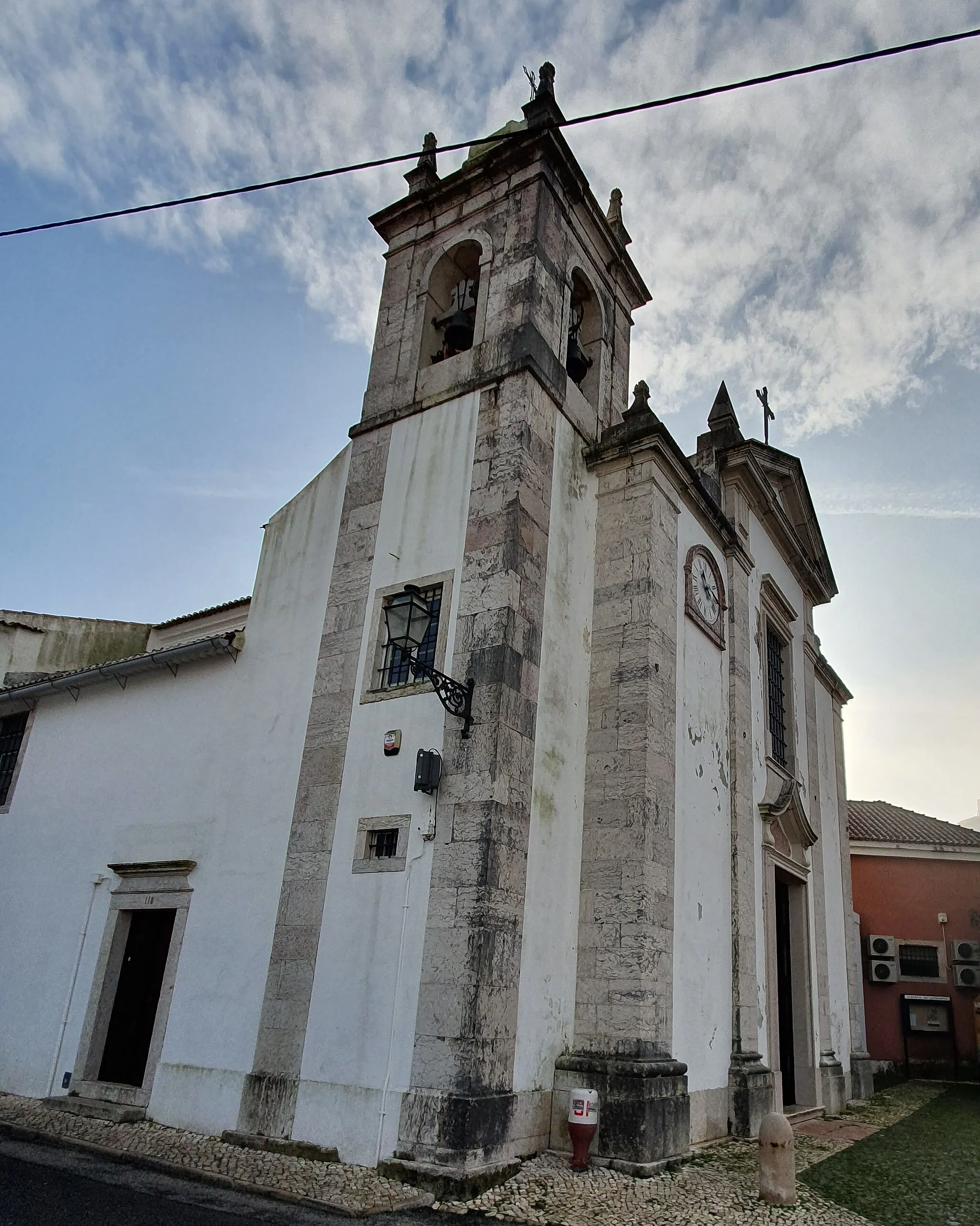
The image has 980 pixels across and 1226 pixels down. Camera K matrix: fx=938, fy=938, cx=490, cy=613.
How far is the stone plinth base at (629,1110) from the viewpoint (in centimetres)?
741

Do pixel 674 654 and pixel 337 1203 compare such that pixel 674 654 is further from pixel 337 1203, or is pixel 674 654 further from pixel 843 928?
pixel 843 928

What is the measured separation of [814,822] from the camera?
14.1 meters

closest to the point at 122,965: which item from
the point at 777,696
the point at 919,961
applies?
the point at 777,696

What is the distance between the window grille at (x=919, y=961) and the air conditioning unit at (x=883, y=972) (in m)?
0.19

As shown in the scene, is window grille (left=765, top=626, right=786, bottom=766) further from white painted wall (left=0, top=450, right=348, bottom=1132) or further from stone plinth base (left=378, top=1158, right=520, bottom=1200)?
stone plinth base (left=378, top=1158, right=520, bottom=1200)

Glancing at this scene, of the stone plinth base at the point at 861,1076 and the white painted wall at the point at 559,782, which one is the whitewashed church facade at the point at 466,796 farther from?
the stone plinth base at the point at 861,1076

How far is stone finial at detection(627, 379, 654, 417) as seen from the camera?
406 inches

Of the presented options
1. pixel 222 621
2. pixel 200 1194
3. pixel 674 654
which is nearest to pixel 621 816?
pixel 674 654

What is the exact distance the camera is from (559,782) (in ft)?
28.2

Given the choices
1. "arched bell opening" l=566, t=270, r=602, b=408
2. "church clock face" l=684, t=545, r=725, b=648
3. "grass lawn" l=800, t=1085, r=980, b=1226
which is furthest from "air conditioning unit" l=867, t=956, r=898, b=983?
"arched bell opening" l=566, t=270, r=602, b=408

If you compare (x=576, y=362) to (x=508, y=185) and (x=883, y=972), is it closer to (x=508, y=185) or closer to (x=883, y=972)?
(x=508, y=185)

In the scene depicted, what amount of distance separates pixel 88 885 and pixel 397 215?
29.2 feet

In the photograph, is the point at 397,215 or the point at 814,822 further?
the point at 814,822

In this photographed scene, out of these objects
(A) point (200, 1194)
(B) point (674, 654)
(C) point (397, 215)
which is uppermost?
(C) point (397, 215)
